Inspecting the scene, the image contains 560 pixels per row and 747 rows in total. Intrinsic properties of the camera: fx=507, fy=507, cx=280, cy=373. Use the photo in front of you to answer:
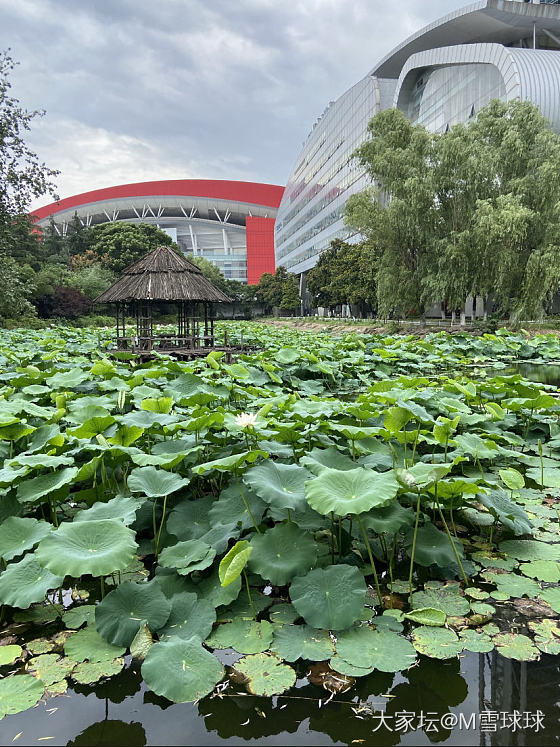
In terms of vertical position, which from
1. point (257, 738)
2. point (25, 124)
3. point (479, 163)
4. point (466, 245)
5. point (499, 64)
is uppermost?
point (499, 64)

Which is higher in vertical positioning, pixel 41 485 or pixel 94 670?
pixel 41 485

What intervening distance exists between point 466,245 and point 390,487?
51.9 ft

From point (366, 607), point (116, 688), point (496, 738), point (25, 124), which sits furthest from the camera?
point (25, 124)

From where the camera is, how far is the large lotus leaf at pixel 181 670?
1.38 m

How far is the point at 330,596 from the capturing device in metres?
1.67

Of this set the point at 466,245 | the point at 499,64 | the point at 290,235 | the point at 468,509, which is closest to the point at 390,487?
the point at 468,509

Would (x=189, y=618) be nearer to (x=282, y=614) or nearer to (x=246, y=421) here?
(x=282, y=614)

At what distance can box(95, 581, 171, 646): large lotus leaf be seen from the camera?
5.25ft

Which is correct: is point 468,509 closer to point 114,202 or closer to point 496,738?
point 496,738

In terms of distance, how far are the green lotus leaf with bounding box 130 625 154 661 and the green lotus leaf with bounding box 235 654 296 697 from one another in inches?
Answer: 11.2

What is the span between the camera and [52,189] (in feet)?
64.3

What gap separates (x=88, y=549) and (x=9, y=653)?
38 centimetres

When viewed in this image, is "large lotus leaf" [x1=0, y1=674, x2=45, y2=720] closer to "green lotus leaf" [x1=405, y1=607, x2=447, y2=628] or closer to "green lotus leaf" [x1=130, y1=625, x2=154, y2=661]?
"green lotus leaf" [x1=130, y1=625, x2=154, y2=661]

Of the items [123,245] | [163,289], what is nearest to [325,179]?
[123,245]
